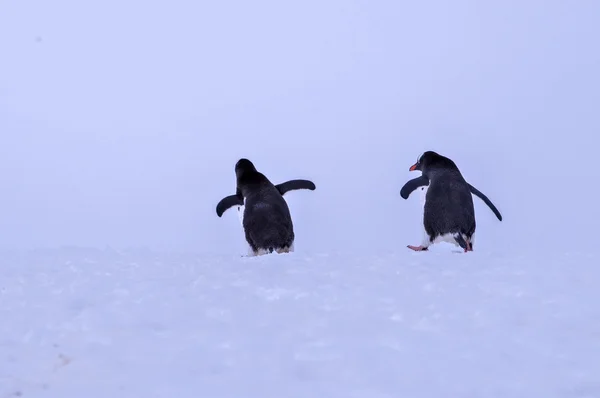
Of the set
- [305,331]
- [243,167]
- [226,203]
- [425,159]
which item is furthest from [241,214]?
[305,331]

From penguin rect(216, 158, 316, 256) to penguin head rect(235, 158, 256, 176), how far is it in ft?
0.26

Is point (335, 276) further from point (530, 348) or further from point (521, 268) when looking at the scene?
point (530, 348)

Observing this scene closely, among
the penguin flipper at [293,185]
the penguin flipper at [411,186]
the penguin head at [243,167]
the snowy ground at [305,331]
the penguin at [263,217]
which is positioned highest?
the penguin head at [243,167]

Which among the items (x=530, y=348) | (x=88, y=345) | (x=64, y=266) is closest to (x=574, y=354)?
(x=530, y=348)

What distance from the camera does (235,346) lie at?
3340mm

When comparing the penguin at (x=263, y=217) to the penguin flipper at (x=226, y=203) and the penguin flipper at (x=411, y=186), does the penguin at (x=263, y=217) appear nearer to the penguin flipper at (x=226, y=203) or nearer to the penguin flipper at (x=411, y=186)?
the penguin flipper at (x=226, y=203)

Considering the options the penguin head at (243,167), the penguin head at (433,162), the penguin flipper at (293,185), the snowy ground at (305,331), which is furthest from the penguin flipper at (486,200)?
the snowy ground at (305,331)

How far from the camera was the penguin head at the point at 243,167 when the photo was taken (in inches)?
384

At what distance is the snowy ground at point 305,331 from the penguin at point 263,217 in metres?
3.07

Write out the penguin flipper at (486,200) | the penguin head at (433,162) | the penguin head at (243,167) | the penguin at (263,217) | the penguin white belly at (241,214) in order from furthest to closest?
the penguin head at (243,167)
the penguin flipper at (486,200)
the penguin head at (433,162)
the penguin white belly at (241,214)
the penguin at (263,217)

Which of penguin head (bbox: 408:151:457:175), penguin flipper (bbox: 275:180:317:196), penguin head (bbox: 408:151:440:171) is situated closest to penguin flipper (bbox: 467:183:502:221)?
penguin head (bbox: 408:151:457:175)

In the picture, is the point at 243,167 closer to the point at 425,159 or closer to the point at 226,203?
the point at 226,203

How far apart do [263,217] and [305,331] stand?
4.96m

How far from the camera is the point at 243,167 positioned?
983cm
